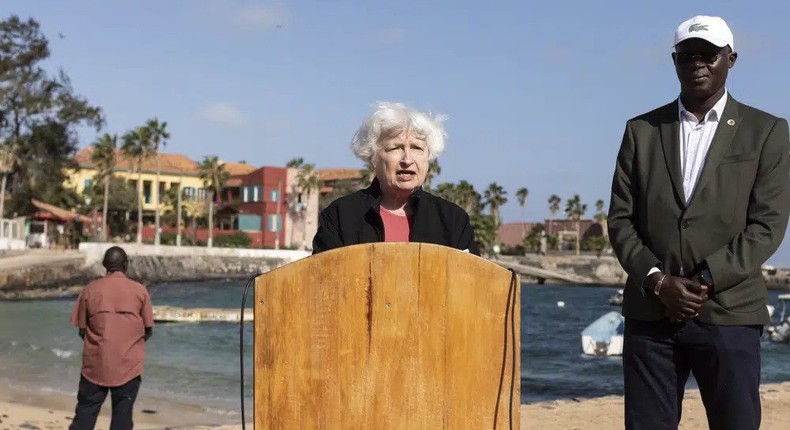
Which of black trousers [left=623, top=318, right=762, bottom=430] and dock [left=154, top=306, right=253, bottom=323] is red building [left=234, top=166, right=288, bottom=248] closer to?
dock [left=154, top=306, right=253, bottom=323]

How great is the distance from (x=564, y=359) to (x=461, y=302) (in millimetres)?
28845

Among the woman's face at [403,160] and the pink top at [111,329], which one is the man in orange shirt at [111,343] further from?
the woman's face at [403,160]

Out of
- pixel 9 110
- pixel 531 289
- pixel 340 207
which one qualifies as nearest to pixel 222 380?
pixel 340 207

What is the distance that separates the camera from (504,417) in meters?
2.96

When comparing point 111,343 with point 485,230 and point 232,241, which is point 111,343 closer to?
point 232,241

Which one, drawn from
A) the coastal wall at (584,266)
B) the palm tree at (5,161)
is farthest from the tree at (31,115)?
the coastal wall at (584,266)

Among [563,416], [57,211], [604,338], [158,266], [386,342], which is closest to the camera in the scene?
[386,342]

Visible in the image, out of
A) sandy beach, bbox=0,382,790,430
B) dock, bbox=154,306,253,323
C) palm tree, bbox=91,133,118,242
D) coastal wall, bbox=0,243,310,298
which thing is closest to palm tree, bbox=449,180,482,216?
coastal wall, bbox=0,243,310,298

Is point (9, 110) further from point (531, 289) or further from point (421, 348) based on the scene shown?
point (421, 348)

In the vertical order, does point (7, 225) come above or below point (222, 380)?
above

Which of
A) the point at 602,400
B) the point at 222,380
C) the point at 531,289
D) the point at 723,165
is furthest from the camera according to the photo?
the point at 531,289

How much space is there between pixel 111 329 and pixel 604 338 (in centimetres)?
2615

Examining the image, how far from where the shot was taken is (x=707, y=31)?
3.45 m

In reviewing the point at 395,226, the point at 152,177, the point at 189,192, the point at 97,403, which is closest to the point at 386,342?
the point at 395,226
